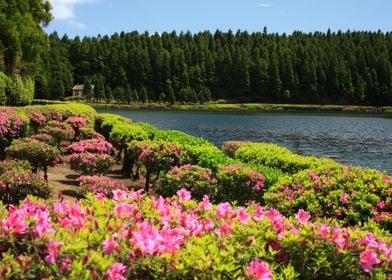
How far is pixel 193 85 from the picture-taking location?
16012 cm

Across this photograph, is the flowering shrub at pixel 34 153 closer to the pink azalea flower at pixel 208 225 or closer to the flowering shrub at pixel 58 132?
the flowering shrub at pixel 58 132

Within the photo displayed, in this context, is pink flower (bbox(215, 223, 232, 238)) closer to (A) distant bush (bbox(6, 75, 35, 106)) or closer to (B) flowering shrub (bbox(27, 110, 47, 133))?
(B) flowering shrub (bbox(27, 110, 47, 133))

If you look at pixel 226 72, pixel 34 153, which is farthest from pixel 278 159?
pixel 226 72

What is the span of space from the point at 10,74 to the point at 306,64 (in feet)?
417

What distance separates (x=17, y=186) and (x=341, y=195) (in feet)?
21.8

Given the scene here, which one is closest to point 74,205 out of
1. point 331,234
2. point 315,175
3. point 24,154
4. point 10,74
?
point 331,234

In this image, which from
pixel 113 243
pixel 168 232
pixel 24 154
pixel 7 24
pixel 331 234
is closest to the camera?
pixel 113 243

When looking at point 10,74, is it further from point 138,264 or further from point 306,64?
point 306,64

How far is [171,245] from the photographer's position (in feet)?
11.9

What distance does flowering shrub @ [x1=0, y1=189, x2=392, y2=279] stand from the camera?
131 inches

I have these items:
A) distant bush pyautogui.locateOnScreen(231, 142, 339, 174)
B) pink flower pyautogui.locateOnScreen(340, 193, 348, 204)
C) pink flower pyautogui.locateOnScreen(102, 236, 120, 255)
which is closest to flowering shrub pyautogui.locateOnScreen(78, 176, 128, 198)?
distant bush pyautogui.locateOnScreen(231, 142, 339, 174)

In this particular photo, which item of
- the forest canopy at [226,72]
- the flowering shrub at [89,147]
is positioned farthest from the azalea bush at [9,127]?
the forest canopy at [226,72]

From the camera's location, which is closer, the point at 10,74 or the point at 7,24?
Answer: the point at 7,24

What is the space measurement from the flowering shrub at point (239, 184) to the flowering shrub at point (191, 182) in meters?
0.26
